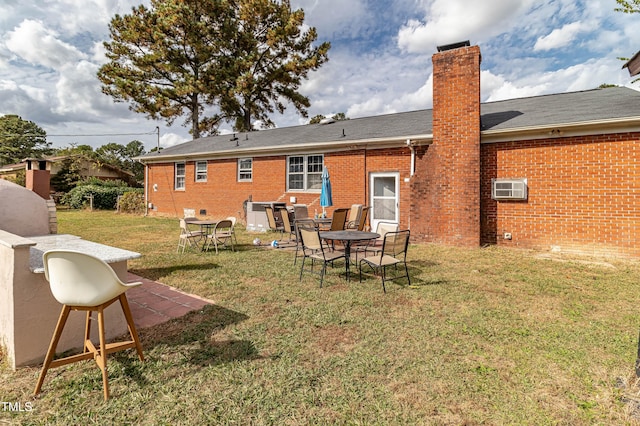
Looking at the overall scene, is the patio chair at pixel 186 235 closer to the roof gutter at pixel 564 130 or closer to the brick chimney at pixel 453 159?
the brick chimney at pixel 453 159

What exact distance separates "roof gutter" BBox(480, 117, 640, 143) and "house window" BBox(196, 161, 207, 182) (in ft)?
43.9

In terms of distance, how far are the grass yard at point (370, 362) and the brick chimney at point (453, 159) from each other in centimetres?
370

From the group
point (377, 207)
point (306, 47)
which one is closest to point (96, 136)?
point (306, 47)

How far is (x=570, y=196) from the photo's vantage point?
322 inches

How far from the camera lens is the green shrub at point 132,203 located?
66.7 feet

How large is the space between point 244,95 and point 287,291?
81.6 feet

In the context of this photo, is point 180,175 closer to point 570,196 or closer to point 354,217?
point 354,217

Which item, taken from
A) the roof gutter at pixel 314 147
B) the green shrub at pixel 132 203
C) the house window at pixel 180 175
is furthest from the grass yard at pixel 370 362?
the green shrub at pixel 132 203

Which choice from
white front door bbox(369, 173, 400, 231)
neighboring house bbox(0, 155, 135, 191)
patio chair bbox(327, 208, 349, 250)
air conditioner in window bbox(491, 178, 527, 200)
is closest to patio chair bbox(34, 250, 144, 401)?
patio chair bbox(327, 208, 349, 250)

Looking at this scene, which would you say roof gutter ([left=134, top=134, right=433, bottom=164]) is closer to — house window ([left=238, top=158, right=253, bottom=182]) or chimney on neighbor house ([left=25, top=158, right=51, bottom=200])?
house window ([left=238, top=158, right=253, bottom=182])

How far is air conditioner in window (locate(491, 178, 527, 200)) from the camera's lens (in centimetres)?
871

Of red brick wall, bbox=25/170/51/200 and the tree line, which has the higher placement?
the tree line

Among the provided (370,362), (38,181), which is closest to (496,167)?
(370,362)

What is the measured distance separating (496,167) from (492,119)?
1872 mm
